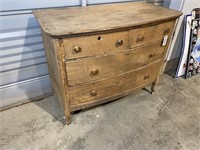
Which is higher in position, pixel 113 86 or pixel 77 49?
pixel 77 49

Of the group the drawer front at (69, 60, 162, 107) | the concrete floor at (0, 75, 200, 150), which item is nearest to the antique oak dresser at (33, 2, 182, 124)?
the drawer front at (69, 60, 162, 107)

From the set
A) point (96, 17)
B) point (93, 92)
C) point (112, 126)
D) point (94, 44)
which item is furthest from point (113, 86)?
point (96, 17)

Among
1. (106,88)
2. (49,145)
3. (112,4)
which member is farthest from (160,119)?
(112,4)

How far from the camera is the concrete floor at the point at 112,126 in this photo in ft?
4.80

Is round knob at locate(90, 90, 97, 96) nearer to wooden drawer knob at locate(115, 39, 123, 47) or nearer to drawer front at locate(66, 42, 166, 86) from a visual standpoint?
drawer front at locate(66, 42, 166, 86)

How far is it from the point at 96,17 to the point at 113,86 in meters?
0.60

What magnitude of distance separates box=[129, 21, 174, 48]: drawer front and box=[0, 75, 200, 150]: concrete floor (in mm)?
718

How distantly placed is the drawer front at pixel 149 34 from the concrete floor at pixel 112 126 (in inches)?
28.3

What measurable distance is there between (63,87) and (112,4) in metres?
0.94

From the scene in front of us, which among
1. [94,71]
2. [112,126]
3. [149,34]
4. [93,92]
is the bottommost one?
[112,126]

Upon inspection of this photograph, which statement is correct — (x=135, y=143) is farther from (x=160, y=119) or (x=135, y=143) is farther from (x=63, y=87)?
(x=63, y=87)

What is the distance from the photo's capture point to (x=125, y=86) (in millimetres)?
1644

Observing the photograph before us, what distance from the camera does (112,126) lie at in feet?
A: 5.32

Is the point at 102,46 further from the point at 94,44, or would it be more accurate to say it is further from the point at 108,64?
the point at 108,64
